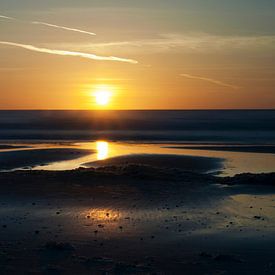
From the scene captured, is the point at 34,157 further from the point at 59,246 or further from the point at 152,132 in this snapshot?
the point at 152,132

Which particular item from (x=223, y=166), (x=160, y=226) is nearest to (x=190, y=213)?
(x=160, y=226)

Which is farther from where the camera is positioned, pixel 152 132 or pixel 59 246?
pixel 152 132

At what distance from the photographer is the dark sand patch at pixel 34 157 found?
1328 inches

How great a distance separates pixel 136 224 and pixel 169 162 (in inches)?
734

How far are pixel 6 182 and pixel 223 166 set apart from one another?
13844 millimetres

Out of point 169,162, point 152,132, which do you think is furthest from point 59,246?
point 152,132

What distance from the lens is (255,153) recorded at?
4097 cm

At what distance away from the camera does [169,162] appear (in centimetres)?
3475

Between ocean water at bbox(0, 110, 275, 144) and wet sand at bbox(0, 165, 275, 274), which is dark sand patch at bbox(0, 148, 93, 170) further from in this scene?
ocean water at bbox(0, 110, 275, 144)

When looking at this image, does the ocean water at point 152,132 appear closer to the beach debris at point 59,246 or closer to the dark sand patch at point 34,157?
the dark sand patch at point 34,157

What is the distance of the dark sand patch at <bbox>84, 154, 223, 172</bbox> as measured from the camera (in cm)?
3262

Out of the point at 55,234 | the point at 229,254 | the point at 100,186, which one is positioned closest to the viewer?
the point at 229,254

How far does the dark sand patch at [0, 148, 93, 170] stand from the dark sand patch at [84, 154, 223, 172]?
3.55m

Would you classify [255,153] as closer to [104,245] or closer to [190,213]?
[190,213]
